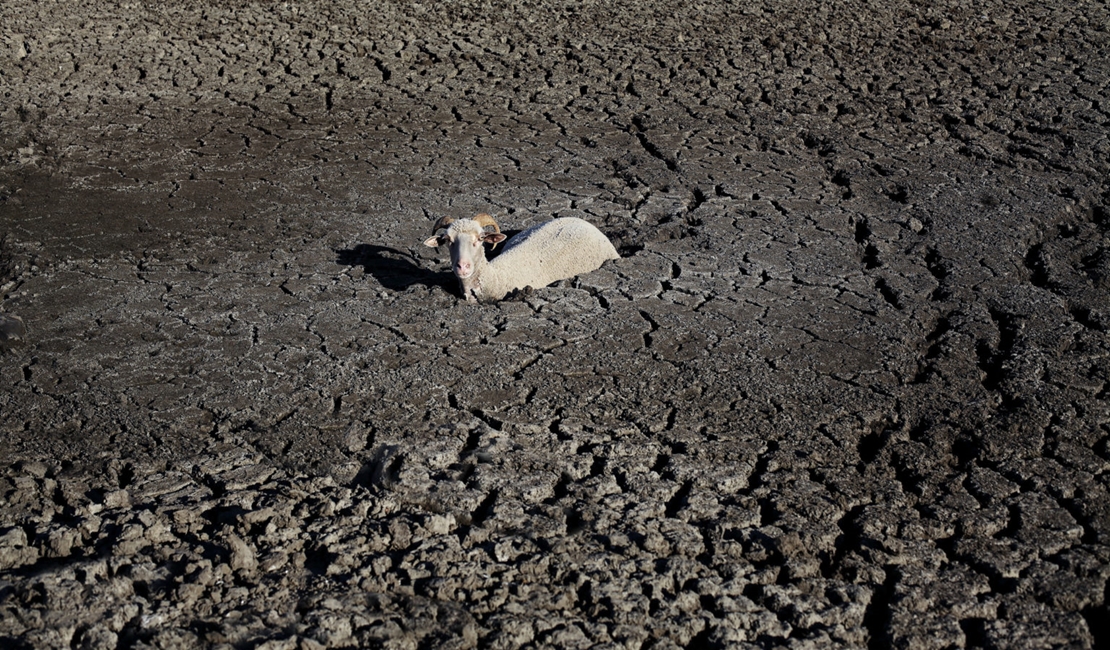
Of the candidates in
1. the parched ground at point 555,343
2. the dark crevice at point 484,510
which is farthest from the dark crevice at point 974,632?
the dark crevice at point 484,510

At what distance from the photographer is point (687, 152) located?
8.65m

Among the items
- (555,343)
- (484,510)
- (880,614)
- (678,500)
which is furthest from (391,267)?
(880,614)

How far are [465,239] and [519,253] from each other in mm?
480

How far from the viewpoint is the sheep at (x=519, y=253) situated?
6.25m

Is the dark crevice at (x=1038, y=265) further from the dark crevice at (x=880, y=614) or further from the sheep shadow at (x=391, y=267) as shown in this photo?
the sheep shadow at (x=391, y=267)

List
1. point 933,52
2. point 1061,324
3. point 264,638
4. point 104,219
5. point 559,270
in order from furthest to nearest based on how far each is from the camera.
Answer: point 933,52 → point 104,219 → point 559,270 → point 1061,324 → point 264,638

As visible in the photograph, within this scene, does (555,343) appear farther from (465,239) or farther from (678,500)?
(678,500)

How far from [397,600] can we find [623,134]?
5878 mm

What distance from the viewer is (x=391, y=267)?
6863 millimetres

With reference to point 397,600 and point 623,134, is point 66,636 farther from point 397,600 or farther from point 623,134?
point 623,134

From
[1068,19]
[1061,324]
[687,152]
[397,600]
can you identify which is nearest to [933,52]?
[1068,19]

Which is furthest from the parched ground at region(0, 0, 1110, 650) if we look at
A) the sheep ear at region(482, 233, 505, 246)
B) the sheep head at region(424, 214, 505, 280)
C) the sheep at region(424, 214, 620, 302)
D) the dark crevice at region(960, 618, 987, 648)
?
the sheep ear at region(482, 233, 505, 246)

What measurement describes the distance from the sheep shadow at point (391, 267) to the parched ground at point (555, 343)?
0.15 ft

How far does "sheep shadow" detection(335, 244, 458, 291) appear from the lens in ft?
21.8
